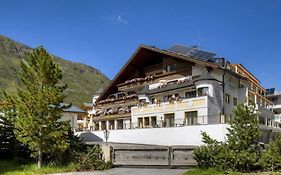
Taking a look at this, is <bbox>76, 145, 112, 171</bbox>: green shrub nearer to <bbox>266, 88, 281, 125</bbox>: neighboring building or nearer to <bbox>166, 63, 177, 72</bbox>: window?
<bbox>166, 63, 177, 72</bbox>: window

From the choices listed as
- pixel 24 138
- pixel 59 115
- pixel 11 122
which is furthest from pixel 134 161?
pixel 11 122

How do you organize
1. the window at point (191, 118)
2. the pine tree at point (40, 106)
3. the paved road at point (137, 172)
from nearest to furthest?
the paved road at point (137, 172) < the pine tree at point (40, 106) < the window at point (191, 118)

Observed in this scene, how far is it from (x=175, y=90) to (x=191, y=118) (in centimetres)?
609

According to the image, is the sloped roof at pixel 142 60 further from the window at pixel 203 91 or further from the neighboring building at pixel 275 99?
the neighboring building at pixel 275 99

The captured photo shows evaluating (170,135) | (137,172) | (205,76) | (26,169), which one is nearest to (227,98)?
(205,76)

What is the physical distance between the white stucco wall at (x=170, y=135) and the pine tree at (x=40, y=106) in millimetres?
11671

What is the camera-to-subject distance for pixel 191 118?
119ft

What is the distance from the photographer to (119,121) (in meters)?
52.8

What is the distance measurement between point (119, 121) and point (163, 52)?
1430 centimetres

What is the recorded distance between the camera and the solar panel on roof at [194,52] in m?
41.1

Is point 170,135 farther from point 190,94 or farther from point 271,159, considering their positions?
point 271,159

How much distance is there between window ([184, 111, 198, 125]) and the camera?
35.2 metres

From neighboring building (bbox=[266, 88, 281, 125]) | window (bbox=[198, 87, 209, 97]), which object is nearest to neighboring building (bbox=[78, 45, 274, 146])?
window (bbox=[198, 87, 209, 97])

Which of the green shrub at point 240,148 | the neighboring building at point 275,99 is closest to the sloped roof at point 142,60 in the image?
the green shrub at point 240,148
